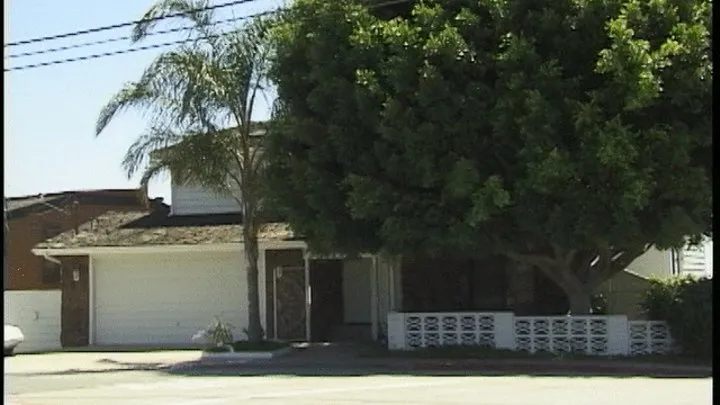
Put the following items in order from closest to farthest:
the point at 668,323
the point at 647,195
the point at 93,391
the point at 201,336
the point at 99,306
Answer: the point at 93,391 → the point at 647,195 → the point at 668,323 → the point at 201,336 → the point at 99,306

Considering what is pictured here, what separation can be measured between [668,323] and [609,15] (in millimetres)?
5983

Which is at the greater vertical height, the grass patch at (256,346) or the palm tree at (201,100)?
the palm tree at (201,100)

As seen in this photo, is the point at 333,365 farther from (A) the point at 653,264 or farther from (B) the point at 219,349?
(A) the point at 653,264

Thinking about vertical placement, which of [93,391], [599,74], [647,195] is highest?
[599,74]

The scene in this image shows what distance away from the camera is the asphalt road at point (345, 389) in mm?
15836

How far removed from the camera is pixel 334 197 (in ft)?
78.5

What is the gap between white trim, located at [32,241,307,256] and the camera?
1168 inches

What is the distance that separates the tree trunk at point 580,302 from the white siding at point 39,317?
14.4 m

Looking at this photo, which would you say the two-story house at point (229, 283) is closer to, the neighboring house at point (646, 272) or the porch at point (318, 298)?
the porch at point (318, 298)

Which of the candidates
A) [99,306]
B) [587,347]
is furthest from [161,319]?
[587,347]

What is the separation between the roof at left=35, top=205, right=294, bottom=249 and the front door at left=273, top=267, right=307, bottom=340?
1.19m

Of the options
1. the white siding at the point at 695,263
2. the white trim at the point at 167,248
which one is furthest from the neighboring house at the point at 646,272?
the white trim at the point at 167,248

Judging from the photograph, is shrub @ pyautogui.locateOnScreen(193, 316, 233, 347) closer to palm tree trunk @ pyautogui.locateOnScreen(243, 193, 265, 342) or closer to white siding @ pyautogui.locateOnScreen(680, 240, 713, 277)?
palm tree trunk @ pyautogui.locateOnScreen(243, 193, 265, 342)

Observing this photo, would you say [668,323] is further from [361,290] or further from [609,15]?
[361,290]
